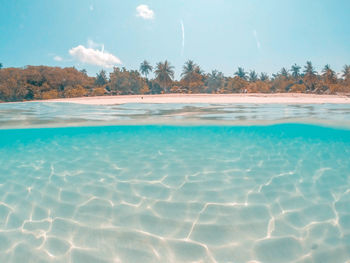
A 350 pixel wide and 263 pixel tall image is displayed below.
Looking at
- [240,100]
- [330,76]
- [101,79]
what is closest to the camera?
[240,100]

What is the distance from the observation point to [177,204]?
136 inches

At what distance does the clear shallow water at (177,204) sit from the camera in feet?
8.21

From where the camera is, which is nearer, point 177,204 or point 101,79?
point 177,204

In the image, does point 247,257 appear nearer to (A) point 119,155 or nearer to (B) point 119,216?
(B) point 119,216

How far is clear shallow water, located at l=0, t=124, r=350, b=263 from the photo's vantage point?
2.50 metres

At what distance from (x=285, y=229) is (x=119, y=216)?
2.18m

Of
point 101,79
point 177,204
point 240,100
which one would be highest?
point 101,79

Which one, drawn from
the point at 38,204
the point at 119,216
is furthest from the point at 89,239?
the point at 38,204

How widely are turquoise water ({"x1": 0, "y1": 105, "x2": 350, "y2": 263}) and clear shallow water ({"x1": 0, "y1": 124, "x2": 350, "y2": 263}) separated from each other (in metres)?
0.01

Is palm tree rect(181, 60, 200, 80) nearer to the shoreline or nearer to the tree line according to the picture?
the tree line

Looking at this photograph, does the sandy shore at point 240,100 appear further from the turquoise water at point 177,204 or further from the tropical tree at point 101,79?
the tropical tree at point 101,79

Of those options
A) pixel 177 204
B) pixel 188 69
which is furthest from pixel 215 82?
pixel 177 204

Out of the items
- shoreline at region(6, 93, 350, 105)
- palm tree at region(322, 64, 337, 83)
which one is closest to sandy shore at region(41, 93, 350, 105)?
shoreline at region(6, 93, 350, 105)

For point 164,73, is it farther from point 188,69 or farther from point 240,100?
point 240,100
